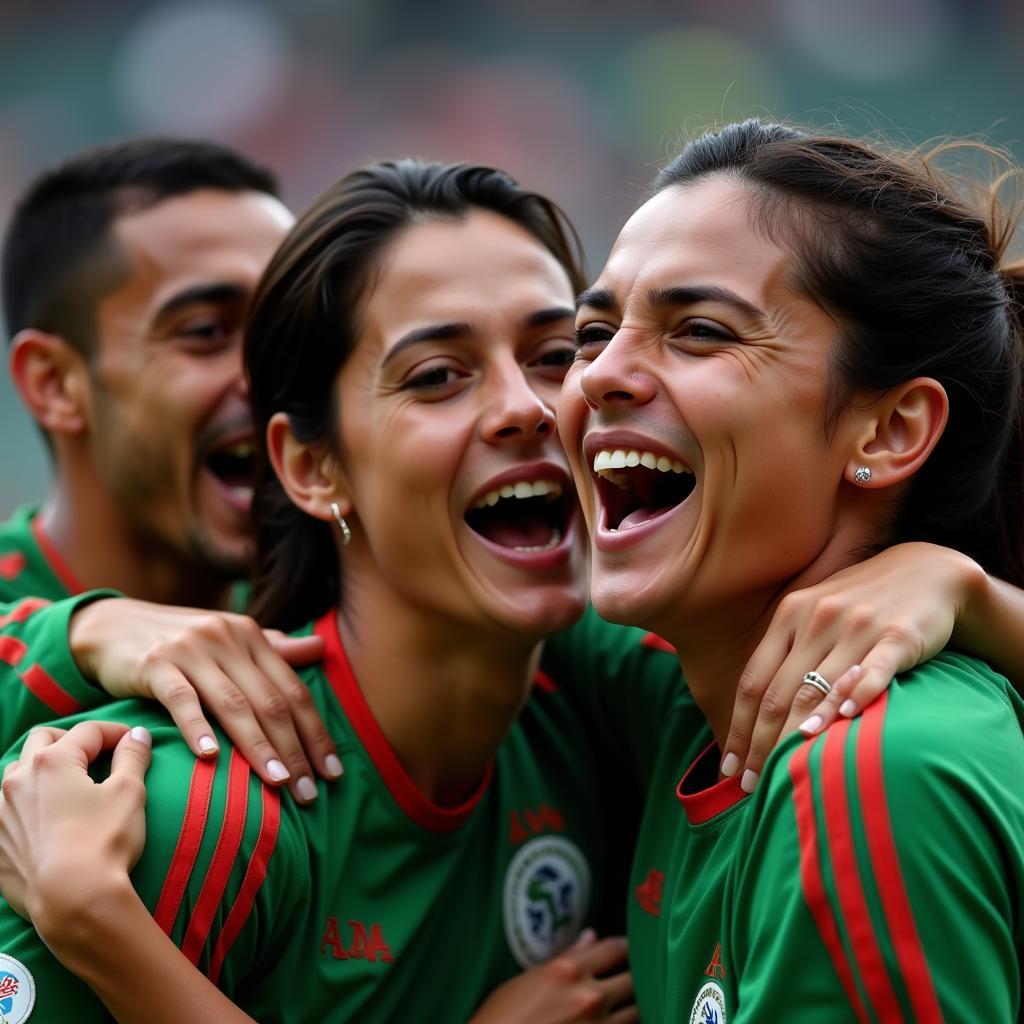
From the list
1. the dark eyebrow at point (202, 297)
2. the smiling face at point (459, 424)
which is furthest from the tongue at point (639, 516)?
the dark eyebrow at point (202, 297)

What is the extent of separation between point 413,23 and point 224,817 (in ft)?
43.1

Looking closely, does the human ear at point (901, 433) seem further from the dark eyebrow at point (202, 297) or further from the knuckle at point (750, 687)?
the dark eyebrow at point (202, 297)

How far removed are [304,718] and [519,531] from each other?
66 cm

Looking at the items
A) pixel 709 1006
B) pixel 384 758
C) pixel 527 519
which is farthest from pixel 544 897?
pixel 527 519

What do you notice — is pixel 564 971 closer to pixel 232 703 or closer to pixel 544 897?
pixel 544 897

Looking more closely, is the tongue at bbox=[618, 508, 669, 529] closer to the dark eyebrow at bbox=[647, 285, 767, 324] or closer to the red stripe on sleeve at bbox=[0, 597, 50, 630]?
the dark eyebrow at bbox=[647, 285, 767, 324]

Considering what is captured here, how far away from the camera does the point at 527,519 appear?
305 centimetres

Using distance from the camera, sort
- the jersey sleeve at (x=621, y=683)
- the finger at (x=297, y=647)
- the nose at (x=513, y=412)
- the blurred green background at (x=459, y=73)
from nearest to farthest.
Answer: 1. the nose at (x=513, y=412)
2. the finger at (x=297, y=647)
3. the jersey sleeve at (x=621, y=683)
4. the blurred green background at (x=459, y=73)

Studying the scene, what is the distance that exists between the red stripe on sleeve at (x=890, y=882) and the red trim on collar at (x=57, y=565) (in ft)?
8.62

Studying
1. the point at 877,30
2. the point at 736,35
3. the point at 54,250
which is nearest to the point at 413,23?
the point at 736,35

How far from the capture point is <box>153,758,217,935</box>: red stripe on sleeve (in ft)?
7.14

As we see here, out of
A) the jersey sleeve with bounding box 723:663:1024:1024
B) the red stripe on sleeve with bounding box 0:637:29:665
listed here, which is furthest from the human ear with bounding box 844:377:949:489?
the red stripe on sleeve with bounding box 0:637:29:665

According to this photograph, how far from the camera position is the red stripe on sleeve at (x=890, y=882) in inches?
66.7

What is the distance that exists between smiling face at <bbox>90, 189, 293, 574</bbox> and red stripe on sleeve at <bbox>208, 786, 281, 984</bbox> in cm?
146
